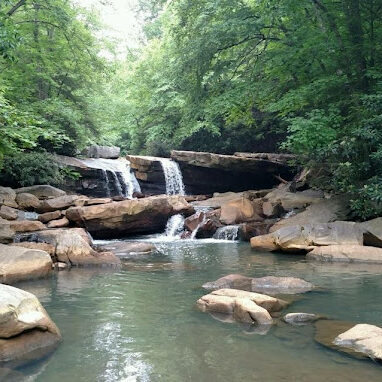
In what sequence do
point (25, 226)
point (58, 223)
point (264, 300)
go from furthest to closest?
point (58, 223), point (25, 226), point (264, 300)

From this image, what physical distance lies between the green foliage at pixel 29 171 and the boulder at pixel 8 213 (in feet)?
10.7

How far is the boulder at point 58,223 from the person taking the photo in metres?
13.1

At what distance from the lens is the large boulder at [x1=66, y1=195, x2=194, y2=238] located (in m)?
13.4

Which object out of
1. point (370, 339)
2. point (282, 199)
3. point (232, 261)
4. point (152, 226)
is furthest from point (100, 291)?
point (282, 199)

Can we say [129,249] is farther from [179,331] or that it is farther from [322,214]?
[179,331]

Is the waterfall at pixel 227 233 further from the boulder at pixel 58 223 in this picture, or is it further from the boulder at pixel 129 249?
the boulder at pixel 58 223

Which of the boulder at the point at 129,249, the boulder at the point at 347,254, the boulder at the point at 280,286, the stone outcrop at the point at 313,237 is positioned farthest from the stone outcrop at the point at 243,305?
Result: the boulder at the point at 129,249

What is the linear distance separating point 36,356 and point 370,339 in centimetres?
343

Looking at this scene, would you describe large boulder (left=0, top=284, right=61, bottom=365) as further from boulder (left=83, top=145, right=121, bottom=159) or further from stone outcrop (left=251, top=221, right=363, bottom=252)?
boulder (left=83, top=145, right=121, bottom=159)

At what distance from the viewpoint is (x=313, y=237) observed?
1109 centimetres

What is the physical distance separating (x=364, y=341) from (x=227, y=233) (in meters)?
9.92

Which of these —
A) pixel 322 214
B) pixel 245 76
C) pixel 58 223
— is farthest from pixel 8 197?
pixel 322 214

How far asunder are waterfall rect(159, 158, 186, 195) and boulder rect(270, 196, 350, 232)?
28.5 ft

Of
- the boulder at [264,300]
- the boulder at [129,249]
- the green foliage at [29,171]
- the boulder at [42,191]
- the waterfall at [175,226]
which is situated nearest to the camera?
the boulder at [264,300]
